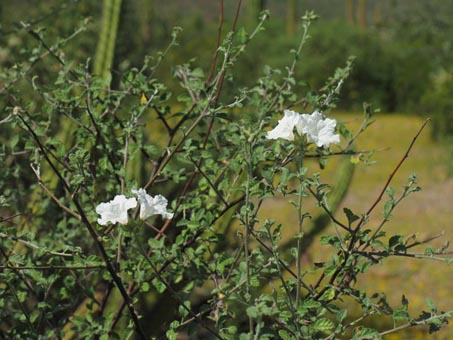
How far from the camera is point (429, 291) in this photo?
223 inches

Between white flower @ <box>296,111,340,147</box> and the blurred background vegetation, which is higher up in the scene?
the blurred background vegetation

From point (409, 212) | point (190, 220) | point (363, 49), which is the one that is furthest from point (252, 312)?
point (363, 49)

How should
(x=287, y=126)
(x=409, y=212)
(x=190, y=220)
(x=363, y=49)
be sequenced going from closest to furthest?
(x=287, y=126) → (x=190, y=220) → (x=409, y=212) → (x=363, y=49)

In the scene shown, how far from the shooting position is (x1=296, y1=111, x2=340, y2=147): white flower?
1458 millimetres

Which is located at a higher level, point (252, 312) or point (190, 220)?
point (190, 220)

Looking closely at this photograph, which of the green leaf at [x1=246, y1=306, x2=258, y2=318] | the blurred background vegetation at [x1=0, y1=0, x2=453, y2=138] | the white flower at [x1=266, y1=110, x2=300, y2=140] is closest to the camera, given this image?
the green leaf at [x1=246, y1=306, x2=258, y2=318]

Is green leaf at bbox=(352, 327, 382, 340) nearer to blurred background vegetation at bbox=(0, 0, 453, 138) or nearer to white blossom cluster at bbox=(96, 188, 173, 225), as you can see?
white blossom cluster at bbox=(96, 188, 173, 225)

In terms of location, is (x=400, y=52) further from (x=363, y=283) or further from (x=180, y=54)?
(x=363, y=283)

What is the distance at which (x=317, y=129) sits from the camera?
1.47 meters

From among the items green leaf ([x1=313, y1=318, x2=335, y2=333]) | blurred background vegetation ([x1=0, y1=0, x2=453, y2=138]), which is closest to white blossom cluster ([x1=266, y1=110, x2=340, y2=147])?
green leaf ([x1=313, y1=318, x2=335, y2=333])

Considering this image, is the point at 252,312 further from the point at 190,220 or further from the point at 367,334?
the point at 190,220

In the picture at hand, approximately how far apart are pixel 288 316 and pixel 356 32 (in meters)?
17.8

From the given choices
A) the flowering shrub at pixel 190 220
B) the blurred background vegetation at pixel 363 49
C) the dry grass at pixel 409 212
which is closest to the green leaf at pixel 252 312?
the flowering shrub at pixel 190 220

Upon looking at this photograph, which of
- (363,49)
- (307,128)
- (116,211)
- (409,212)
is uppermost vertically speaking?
(363,49)
